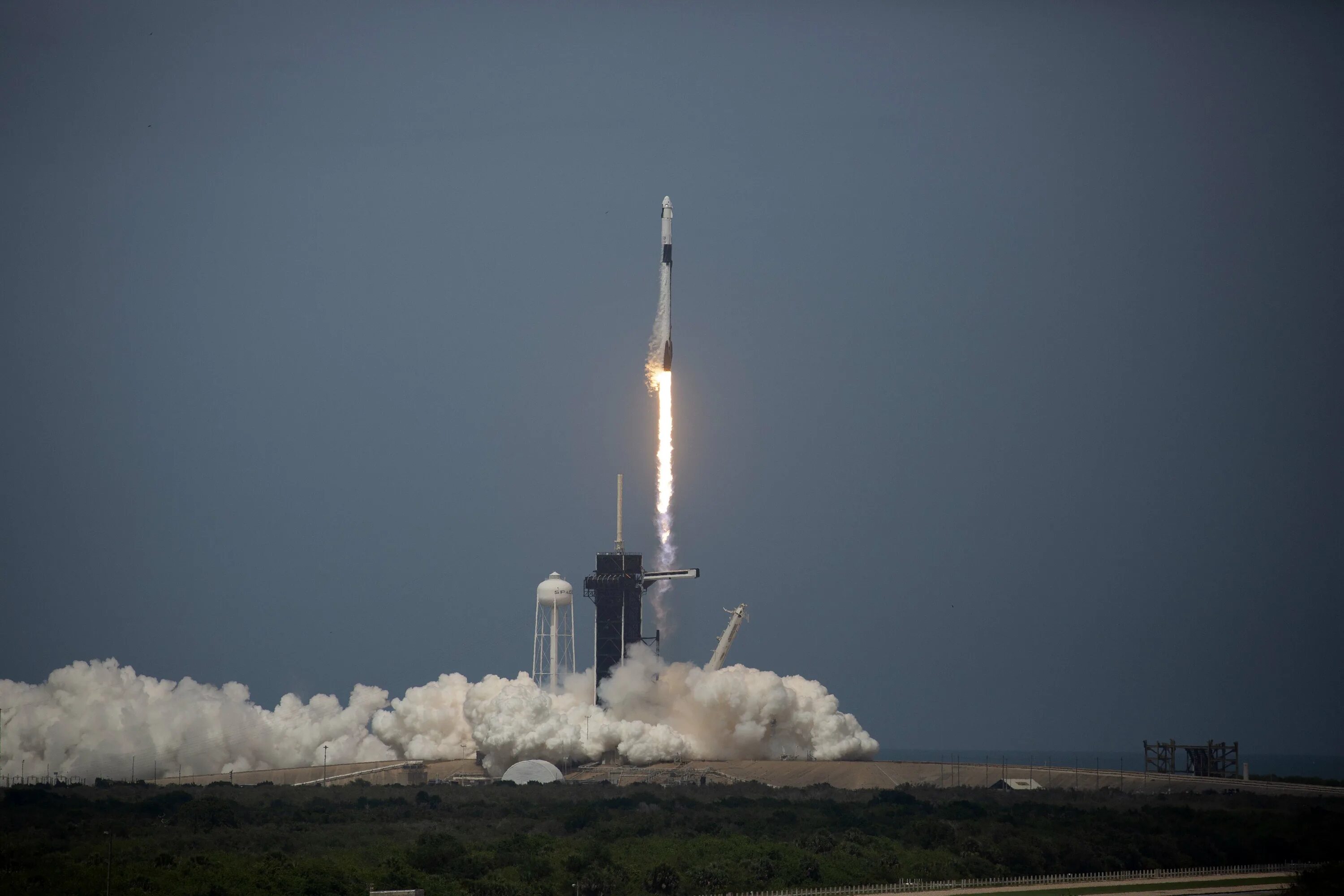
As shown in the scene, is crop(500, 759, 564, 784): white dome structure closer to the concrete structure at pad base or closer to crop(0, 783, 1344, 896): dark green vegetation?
the concrete structure at pad base

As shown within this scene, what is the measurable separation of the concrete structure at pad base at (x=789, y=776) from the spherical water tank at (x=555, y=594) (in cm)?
964

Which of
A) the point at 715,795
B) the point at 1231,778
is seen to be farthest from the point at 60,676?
the point at 1231,778

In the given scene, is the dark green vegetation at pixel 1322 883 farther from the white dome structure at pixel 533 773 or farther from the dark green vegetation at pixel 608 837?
the white dome structure at pixel 533 773

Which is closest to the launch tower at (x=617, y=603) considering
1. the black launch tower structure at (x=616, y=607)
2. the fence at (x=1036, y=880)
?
the black launch tower structure at (x=616, y=607)

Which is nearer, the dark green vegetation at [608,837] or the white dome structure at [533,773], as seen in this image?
the dark green vegetation at [608,837]

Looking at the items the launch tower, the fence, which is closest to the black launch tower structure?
the launch tower

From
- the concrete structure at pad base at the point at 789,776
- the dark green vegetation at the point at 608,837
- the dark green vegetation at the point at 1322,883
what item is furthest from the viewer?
the concrete structure at pad base at the point at 789,776

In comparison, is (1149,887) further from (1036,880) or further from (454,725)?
(454,725)

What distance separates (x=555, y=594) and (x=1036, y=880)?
42.4 metres

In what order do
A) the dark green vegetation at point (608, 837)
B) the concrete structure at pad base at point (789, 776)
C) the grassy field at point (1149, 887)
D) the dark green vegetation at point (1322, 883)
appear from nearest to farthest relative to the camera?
the dark green vegetation at point (1322, 883) → the dark green vegetation at point (608, 837) → the grassy field at point (1149, 887) → the concrete structure at pad base at point (789, 776)

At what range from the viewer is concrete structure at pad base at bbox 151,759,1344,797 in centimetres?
8756

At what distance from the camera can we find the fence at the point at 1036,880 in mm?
57781

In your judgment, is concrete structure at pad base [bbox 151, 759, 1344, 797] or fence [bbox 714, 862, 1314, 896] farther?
concrete structure at pad base [bbox 151, 759, 1344, 797]

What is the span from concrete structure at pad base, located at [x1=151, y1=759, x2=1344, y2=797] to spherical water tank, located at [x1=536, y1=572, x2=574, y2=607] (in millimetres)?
9640
